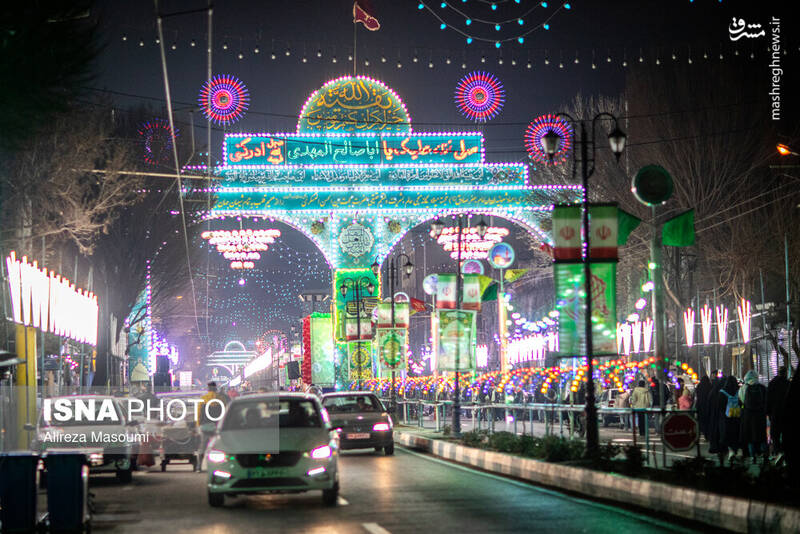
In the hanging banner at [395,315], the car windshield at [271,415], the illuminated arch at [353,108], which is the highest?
the illuminated arch at [353,108]

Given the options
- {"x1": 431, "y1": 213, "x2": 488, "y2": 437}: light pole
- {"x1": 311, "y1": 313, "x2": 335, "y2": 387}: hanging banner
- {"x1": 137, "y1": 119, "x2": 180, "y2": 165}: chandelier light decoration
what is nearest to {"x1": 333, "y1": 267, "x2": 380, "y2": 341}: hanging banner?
{"x1": 311, "y1": 313, "x2": 335, "y2": 387}: hanging banner

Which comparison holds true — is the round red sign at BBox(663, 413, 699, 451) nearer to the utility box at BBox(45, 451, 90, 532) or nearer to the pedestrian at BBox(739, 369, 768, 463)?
the pedestrian at BBox(739, 369, 768, 463)

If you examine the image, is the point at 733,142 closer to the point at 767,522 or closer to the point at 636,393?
the point at 636,393

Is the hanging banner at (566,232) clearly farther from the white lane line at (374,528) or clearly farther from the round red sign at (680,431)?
the white lane line at (374,528)

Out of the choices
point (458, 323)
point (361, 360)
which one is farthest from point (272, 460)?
point (361, 360)

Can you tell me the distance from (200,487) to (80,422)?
2855mm

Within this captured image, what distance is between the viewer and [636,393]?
2769 cm

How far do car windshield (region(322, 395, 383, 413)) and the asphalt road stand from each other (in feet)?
23.6

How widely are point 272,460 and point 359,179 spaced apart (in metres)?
36.1

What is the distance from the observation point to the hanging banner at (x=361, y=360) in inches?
1917

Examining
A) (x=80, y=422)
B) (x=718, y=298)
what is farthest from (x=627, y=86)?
(x=80, y=422)

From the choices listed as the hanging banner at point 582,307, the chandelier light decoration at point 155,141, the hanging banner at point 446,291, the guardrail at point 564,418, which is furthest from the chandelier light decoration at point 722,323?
the chandelier light decoration at point 155,141

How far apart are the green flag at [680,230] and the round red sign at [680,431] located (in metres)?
5.20

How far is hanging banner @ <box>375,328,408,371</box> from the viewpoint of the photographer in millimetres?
39312
